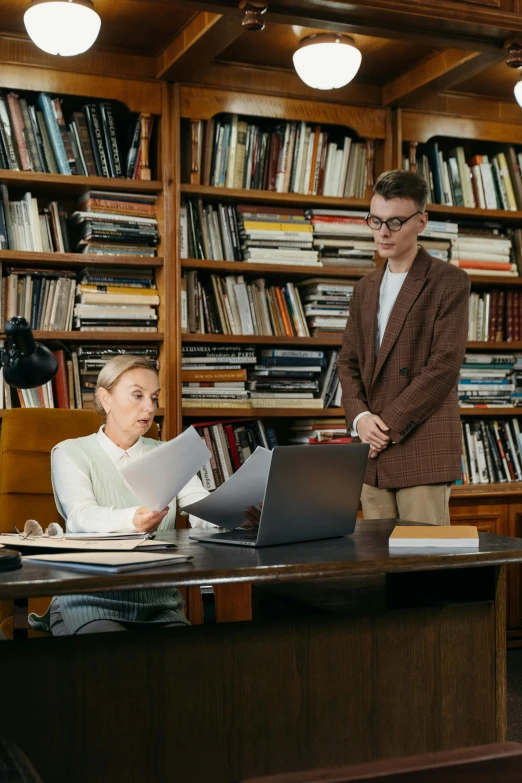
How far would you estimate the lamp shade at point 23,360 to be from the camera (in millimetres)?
1589

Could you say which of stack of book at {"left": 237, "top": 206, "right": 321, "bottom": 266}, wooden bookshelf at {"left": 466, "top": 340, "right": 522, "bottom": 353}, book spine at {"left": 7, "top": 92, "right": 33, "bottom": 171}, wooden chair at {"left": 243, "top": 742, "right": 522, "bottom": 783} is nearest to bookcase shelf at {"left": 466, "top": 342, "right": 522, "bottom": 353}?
wooden bookshelf at {"left": 466, "top": 340, "right": 522, "bottom": 353}

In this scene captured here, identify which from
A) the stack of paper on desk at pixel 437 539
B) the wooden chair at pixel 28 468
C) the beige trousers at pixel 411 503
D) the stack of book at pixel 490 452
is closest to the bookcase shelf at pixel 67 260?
the wooden chair at pixel 28 468

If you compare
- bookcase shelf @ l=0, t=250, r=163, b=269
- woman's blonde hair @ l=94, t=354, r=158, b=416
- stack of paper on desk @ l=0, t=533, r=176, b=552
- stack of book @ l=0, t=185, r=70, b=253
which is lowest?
stack of paper on desk @ l=0, t=533, r=176, b=552

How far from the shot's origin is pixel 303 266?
387 cm

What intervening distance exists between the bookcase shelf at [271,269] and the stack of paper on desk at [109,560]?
7.72ft

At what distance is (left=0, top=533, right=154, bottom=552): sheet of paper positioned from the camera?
155cm

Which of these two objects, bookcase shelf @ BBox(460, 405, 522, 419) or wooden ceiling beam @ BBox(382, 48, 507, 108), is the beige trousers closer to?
bookcase shelf @ BBox(460, 405, 522, 419)

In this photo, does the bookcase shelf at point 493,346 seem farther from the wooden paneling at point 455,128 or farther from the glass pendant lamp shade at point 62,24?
the glass pendant lamp shade at point 62,24

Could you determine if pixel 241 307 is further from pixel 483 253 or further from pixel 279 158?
pixel 483 253

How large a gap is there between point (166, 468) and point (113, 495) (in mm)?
522

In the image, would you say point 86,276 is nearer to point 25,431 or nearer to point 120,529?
point 25,431

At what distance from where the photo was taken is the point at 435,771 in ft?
2.78

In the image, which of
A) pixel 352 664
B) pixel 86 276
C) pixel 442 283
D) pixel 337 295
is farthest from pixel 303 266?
pixel 352 664

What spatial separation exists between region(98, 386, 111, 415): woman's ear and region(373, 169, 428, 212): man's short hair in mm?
993
